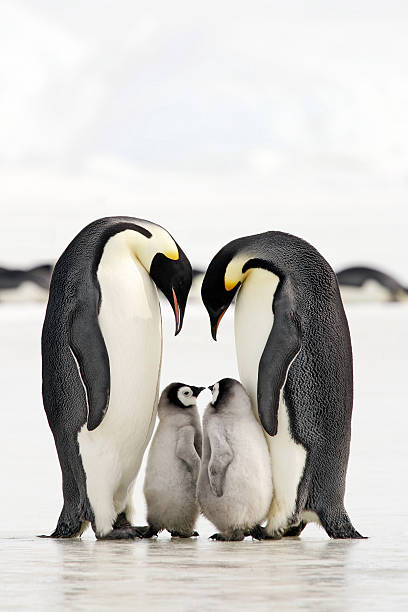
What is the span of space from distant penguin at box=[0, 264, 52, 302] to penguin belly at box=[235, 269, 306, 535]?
584 inches

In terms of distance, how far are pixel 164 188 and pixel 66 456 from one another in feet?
103

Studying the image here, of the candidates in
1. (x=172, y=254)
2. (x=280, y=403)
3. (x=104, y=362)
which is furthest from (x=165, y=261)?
(x=280, y=403)

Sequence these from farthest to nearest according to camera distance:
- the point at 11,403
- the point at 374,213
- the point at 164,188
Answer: the point at 164,188 → the point at 374,213 → the point at 11,403

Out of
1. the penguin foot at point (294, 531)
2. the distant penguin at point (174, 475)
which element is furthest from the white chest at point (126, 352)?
the penguin foot at point (294, 531)

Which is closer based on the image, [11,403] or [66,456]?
[66,456]

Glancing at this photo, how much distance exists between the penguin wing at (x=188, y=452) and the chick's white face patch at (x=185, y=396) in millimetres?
137

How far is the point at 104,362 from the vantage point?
4691mm

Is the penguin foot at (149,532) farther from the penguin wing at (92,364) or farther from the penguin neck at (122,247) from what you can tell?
the penguin neck at (122,247)

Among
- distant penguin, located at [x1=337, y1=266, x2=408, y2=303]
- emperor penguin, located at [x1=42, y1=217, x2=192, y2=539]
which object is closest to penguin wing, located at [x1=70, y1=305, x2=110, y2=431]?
emperor penguin, located at [x1=42, y1=217, x2=192, y2=539]

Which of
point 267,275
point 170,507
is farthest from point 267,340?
point 170,507

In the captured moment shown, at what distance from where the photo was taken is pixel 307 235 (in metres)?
29.2

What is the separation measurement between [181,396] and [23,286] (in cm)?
1499

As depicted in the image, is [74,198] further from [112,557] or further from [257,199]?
[112,557]

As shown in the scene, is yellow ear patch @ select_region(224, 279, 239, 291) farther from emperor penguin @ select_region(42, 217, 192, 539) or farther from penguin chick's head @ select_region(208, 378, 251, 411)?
penguin chick's head @ select_region(208, 378, 251, 411)
